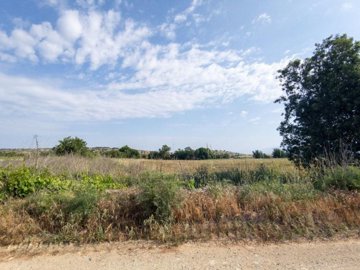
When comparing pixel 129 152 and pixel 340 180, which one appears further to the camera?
pixel 129 152

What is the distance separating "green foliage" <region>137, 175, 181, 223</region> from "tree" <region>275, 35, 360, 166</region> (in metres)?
8.96

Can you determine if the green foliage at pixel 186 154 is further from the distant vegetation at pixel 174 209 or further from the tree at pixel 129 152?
the tree at pixel 129 152

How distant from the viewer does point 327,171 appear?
27.9ft

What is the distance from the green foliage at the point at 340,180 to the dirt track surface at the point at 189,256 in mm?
2816

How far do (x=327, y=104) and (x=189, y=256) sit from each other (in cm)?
1155

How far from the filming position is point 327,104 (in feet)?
44.7

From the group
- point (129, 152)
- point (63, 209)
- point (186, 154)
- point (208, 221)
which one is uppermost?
point (129, 152)

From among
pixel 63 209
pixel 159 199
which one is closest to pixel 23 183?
pixel 63 209

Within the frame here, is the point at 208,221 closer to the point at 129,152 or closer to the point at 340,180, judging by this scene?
the point at 340,180

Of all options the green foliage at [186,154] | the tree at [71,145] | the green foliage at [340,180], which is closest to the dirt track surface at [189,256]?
the green foliage at [340,180]

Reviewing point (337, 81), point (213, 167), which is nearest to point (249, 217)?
point (213, 167)

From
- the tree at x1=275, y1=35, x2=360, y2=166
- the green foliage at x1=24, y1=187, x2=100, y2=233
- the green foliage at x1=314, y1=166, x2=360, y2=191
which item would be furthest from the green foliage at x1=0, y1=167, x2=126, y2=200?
the tree at x1=275, y1=35, x2=360, y2=166

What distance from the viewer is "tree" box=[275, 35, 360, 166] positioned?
1319 centimetres

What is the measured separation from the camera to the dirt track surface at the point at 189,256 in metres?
4.35
